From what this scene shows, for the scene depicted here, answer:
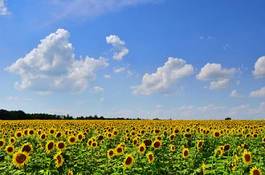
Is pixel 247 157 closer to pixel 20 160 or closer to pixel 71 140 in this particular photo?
pixel 20 160

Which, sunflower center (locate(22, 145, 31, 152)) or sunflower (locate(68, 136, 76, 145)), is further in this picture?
sunflower (locate(68, 136, 76, 145))

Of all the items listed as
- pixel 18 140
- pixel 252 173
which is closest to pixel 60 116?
pixel 18 140

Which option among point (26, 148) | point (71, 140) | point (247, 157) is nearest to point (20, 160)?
point (26, 148)

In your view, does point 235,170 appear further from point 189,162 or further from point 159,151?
point 159,151

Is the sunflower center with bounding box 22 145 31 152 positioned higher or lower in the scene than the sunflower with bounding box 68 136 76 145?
lower

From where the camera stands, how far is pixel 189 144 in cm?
1764

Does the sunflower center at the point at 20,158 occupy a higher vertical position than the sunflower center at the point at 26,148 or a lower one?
lower

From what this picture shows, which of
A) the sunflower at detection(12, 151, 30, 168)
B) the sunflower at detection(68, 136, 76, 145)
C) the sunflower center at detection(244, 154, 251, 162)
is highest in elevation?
the sunflower at detection(68, 136, 76, 145)

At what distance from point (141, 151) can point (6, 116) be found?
52.1 metres

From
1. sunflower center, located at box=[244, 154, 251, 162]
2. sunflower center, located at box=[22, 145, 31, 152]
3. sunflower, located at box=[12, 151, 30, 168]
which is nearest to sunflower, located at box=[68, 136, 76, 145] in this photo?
sunflower center, located at box=[22, 145, 31, 152]

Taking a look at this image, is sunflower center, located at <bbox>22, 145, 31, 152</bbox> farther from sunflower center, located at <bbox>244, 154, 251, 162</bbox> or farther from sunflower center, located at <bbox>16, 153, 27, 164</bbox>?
sunflower center, located at <bbox>244, 154, 251, 162</bbox>

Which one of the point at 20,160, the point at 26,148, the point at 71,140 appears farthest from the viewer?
the point at 71,140

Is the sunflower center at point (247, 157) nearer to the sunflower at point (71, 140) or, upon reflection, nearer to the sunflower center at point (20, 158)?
the sunflower center at point (20, 158)

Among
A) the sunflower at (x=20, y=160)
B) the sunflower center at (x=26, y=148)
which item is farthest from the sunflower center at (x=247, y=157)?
the sunflower center at (x=26, y=148)
